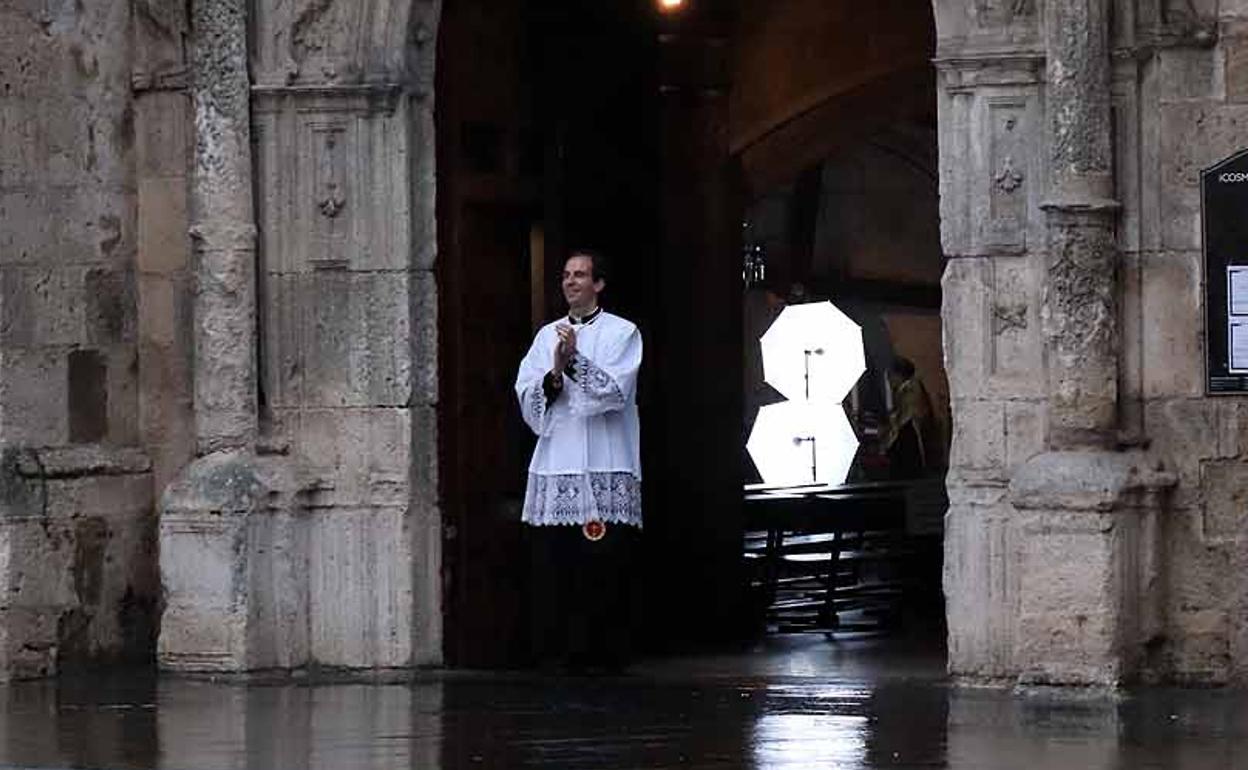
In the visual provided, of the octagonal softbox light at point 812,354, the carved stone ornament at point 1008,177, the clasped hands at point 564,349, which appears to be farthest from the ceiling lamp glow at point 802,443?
the carved stone ornament at point 1008,177

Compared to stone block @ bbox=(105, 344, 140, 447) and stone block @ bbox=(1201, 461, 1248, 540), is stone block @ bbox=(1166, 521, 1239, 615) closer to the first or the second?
stone block @ bbox=(1201, 461, 1248, 540)

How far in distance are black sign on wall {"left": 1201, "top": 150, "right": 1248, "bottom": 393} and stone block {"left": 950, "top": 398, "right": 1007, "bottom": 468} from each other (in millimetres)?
764

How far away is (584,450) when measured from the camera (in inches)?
528

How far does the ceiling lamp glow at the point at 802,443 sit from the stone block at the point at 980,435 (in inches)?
499

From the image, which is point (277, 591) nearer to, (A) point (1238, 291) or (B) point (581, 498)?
(B) point (581, 498)

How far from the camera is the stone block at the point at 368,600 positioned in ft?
45.0

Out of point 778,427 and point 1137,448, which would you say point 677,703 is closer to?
point 1137,448

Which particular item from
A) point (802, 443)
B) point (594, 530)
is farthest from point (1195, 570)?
point (802, 443)

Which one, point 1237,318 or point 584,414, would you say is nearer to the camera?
point 1237,318

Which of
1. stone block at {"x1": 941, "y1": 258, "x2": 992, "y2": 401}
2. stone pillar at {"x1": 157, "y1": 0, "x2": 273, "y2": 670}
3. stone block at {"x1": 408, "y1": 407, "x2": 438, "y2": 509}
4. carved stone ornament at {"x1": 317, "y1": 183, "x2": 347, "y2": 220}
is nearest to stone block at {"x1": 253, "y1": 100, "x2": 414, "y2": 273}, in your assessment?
carved stone ornament at {"x1": 317, "y1": 183, "x2": 347, "y2": 220}

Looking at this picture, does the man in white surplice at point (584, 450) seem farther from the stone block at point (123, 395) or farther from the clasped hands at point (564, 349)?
the stone block at point (123, 395)

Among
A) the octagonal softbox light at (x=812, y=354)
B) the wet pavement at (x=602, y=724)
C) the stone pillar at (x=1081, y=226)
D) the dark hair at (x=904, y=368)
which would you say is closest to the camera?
the wet pavement at (x=602, y=724)

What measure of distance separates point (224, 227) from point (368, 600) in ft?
4.87

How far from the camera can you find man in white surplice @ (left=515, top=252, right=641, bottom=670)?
1334 cm
